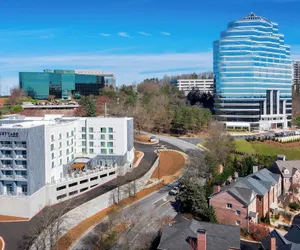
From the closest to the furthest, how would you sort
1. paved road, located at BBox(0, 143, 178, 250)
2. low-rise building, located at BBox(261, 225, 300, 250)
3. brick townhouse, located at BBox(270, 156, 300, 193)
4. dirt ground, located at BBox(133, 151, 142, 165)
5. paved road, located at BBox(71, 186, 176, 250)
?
1. low-rise building, located at BBox(261, 225, 300, 250)
2. paved road, located at BBox(71, 186, 176, 250)
3. paved road, located at BBox(0, 143, 178, 250)
4. brick townhouse, located at BBox(270, 156, 300, 193)
5. dirt ground, located at BBox(133, 151, 142, 165)

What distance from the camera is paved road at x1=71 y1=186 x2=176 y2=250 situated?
32594 millimetres

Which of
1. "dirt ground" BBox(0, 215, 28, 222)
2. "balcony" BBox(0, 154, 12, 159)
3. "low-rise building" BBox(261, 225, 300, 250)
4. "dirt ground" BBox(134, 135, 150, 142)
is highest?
"balcony" BBox(0, 154, 12, 159)

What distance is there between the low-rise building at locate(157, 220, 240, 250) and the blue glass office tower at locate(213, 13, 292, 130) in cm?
6470

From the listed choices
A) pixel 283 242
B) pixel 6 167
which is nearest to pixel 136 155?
pixel 6 167

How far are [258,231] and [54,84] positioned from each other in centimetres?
8170

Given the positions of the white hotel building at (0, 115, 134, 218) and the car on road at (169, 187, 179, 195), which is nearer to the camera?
the white hotel building at (0, 115, 134, 218)

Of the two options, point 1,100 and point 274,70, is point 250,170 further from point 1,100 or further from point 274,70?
point 1,100

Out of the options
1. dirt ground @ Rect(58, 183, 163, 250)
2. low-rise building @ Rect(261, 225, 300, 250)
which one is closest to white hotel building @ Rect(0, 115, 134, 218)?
dirt ground @ Rect(58, 183, 163, 250)

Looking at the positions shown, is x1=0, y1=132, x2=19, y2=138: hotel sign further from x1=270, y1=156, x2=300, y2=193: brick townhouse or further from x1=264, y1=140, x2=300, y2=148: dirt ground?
x1=264, y1=140, x2=300, y2=148: dirt ground

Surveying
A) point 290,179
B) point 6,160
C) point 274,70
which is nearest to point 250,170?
point 290,179

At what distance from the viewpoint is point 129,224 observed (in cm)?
3547

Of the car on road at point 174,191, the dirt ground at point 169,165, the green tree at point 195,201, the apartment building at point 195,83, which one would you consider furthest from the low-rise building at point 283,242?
the apartment building at point 195,83

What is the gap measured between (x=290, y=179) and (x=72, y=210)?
30.0m

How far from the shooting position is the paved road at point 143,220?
3259 cm
